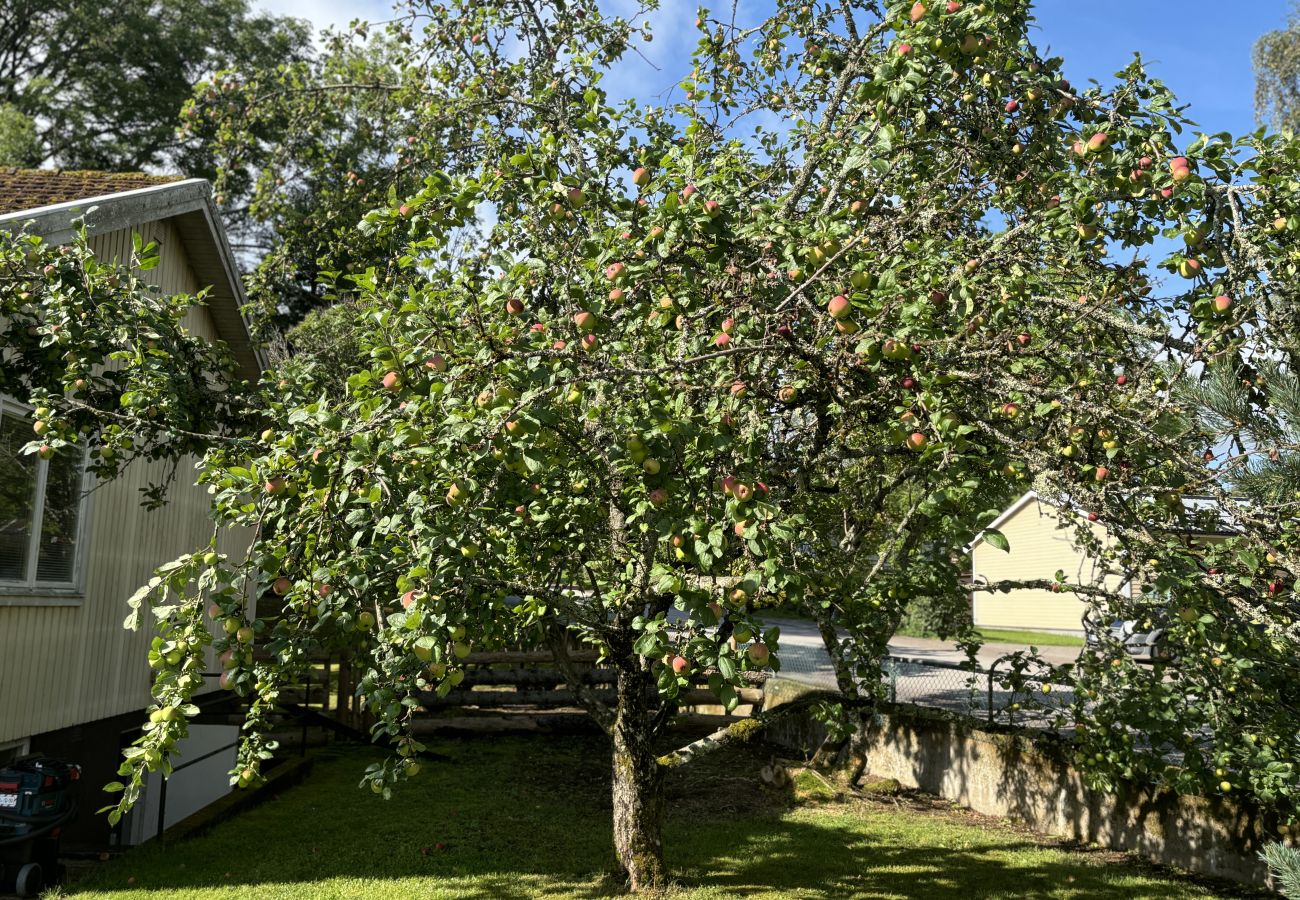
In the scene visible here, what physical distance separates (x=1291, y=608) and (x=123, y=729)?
10.1 meters

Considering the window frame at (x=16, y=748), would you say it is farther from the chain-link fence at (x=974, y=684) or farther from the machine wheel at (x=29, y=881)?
the chain-link fence at (x=974, y=684)

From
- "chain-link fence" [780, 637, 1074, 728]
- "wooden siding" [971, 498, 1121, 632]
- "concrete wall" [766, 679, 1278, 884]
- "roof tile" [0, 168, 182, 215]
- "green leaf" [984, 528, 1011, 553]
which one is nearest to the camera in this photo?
"green leaf" [984, 528, 1011, 553]

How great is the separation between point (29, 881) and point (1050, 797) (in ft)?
30.1

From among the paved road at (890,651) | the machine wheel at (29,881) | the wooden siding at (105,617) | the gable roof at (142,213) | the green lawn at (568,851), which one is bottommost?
the green lawn at (568,851)

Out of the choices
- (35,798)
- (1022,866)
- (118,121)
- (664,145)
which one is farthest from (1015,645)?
(118,121)

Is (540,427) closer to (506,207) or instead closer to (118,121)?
(506,207)

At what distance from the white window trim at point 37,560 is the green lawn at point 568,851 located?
2.33 meters

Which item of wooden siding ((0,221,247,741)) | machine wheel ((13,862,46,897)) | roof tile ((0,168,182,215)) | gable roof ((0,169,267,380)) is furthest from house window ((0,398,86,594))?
roof tile ((0,168,182,215))

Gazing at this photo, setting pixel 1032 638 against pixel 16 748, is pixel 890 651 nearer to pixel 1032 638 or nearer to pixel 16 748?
pixel 1032 638

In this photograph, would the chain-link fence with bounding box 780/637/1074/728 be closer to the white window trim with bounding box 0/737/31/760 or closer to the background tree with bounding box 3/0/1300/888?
the background tree with bounding box 3/0/1300/888

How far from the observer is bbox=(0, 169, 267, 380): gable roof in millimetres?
7289

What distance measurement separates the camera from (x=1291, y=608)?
511cm

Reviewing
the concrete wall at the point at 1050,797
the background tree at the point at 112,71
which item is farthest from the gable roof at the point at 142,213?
the background tree at the point at 112,71

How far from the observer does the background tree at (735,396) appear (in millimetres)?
4242
